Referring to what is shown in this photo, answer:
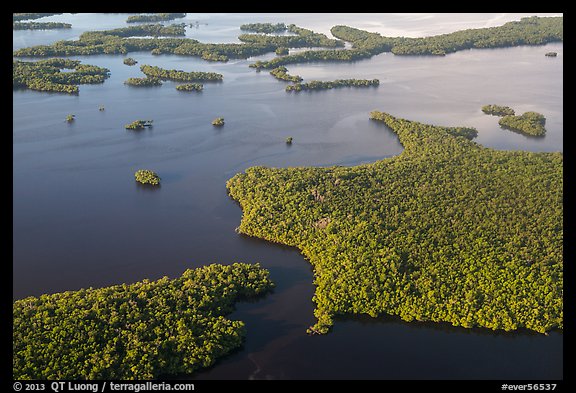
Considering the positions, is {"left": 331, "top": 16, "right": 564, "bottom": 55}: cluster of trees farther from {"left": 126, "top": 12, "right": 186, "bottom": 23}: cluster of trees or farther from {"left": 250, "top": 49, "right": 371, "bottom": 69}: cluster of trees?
{"left": 126, "top": 12, "right": 186, "bottom": 23}: cluster of trees

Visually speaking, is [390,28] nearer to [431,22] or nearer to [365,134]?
[431,22]

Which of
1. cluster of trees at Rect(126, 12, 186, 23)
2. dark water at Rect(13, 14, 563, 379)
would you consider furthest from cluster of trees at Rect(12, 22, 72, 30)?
cluster of trees at Rect(126, 12, 186, 23)

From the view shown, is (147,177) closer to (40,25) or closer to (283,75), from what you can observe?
(283,75)

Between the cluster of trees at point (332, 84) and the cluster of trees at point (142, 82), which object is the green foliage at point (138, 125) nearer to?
the cluster of trees at point (142, 82)

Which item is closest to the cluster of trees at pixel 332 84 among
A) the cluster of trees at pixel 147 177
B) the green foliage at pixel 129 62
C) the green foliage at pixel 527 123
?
the green foliage at pixel 527 123

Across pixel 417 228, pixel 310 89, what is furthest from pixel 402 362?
pixel 310 89

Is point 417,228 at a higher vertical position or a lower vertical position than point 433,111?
lower
